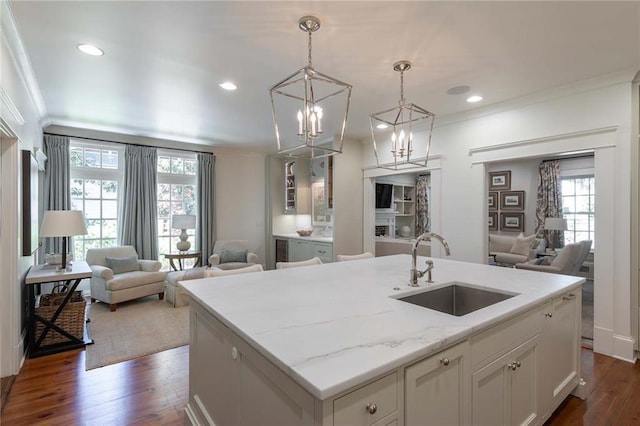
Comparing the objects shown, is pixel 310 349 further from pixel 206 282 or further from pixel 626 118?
pixel 626 118

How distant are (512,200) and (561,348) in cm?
626

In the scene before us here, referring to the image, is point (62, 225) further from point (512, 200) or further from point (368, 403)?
point (512, 200)

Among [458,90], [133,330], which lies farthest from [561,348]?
[133,330]

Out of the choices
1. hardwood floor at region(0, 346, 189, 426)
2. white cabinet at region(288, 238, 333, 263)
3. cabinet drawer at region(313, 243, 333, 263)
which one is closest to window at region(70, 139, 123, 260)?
hardwood floor at region(0, 346, 189, 426)

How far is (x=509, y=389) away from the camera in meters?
1.57

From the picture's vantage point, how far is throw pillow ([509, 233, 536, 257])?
638cm

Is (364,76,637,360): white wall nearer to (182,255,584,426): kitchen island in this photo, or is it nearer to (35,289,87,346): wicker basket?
(182,255,584,426): kitchen island

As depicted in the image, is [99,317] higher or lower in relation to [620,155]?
lower

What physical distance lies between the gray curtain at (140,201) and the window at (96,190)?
241mm

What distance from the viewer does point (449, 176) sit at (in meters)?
4.25

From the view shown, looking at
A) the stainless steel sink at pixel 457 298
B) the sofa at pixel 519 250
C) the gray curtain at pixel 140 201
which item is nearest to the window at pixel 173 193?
the gray curtain at pixel 140 201

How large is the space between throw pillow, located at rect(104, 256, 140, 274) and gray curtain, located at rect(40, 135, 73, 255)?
0.70m

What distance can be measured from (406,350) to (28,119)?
419 cm

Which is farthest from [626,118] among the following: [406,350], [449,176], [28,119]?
[28,119]
